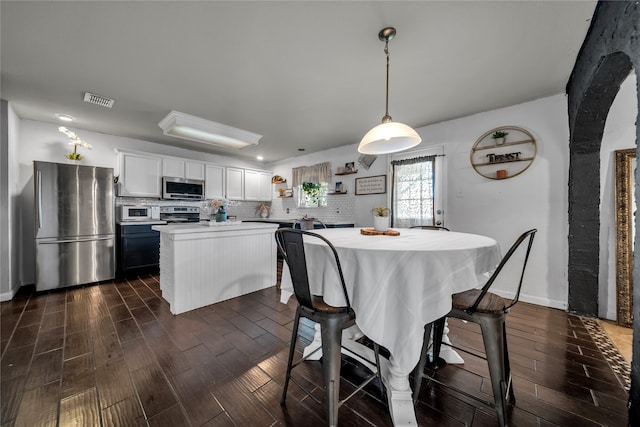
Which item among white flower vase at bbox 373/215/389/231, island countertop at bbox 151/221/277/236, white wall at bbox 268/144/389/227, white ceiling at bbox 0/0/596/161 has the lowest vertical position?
island countertop at bbox 151/221/277/236

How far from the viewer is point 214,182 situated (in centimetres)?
516

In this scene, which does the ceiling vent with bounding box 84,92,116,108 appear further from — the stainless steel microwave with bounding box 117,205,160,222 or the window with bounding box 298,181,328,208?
the window with bounding box 298,181,328,208

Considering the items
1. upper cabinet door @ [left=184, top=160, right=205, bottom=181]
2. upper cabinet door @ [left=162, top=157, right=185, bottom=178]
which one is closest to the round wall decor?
upper cabinet door @ [left=184, top=160, right=205, bottom=181]

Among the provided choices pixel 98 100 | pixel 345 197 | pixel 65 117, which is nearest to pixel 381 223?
pixel 345 197

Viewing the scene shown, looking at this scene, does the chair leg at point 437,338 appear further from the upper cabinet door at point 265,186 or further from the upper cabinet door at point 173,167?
the upper cabinet door at point 265,186

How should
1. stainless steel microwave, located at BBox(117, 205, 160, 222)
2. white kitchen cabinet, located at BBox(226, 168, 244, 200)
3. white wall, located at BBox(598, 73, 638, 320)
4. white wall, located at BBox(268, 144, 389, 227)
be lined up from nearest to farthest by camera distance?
white wall, located at BBox(598, 73, 638, 320) < stainless steel microwave, located at BBox(117, 205, 160, 222) < white wall, located at BBox(268, 144, 389, 227) < white kitchen cabinet, located at BBox(226, 168, 244, 200)

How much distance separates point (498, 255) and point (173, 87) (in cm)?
327

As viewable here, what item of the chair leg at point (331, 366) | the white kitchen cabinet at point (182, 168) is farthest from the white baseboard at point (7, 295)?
the chair leg at point (331, 366)

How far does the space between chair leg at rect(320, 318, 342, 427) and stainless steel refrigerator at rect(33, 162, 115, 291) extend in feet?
13.0

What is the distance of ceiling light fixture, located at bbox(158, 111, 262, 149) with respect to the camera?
3221 mm

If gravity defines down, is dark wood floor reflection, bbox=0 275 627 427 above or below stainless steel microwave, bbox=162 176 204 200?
below

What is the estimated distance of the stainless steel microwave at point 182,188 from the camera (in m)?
4.40

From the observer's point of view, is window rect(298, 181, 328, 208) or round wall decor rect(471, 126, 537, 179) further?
window rect(298, 181, 328, 208)

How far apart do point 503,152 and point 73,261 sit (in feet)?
19.2
